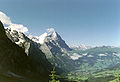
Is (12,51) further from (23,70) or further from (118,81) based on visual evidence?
(118,81)

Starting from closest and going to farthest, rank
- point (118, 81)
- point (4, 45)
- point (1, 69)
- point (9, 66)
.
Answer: point (118, 81), point (1, 69), point (9, 66), point (4, 45)

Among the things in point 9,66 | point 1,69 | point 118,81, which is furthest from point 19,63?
point 118,81

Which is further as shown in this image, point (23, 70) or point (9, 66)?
point (23, 70)

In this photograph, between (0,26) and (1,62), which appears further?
(0,26)

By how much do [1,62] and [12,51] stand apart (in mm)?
27891

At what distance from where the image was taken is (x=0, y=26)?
196 meters

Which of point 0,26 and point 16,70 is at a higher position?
point 0,26

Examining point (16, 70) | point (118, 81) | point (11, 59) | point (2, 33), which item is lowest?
point (118, 81)

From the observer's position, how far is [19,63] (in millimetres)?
197625

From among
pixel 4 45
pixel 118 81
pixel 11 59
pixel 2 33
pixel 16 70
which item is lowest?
pixel 118 81

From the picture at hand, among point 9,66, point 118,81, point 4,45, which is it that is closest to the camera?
point 118,81

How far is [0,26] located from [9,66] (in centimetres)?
5481

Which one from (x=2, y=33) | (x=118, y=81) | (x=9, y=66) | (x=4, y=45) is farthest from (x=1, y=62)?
(x=118, y=81)

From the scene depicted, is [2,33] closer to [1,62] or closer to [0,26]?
[0,26]
